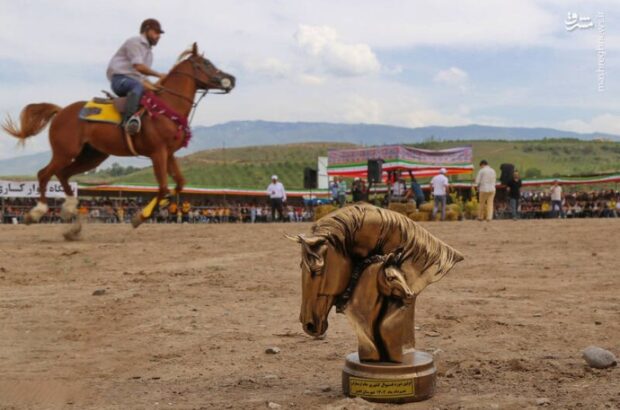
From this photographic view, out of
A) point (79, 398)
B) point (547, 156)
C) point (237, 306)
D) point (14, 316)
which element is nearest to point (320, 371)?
point (79, 398)

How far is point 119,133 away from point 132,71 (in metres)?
0.99

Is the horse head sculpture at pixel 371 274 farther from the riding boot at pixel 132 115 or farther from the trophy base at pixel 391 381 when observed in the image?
the riding boot at pixel 132 115

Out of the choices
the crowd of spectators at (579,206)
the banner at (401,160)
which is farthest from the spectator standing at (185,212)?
the crowd of spectators at (579,206)

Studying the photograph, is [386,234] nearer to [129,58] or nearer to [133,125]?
[133,125]

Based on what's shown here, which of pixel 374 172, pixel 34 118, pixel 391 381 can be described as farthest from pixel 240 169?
pixel 391 381

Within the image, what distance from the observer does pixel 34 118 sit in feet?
38.0

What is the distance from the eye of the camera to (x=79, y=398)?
3158 millimetres

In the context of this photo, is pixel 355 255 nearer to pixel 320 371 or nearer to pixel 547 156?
pixel 320 371

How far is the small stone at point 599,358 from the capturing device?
10.8ft

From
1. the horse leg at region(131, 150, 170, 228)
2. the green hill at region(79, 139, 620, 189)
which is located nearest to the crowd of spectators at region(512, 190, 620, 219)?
the horse leg at region(131, 150, 170, 228)

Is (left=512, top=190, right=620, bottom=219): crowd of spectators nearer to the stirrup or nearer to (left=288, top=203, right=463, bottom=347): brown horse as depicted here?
the stirrup

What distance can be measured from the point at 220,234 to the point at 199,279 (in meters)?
5.29

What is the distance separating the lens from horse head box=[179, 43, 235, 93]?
1123 centimetres

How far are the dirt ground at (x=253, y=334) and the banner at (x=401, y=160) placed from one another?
72.5 feet
